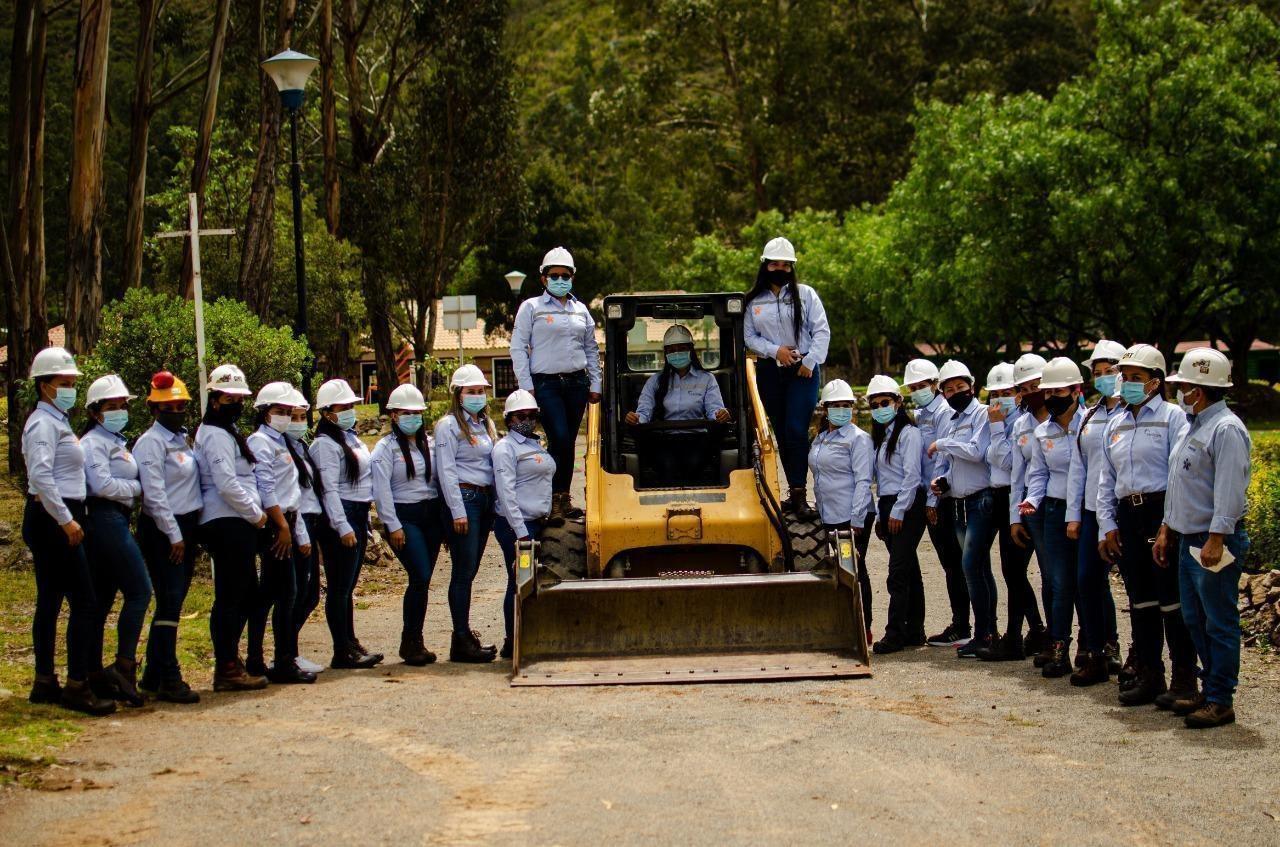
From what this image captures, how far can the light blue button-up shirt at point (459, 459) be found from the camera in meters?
11.7

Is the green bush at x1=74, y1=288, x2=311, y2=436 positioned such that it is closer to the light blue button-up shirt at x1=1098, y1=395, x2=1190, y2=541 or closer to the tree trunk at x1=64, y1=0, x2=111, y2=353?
the tree trunk at x1=64, y1=0, x2=111, y2=353

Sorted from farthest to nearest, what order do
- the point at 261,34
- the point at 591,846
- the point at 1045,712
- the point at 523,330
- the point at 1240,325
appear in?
the point at 1240,325 → the point at 261,34 → the point at 523,330 → the point at 1045,712 → the point at 591,846

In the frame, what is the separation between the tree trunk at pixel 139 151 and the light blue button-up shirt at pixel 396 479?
12.8m

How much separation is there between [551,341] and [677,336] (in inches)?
41.2

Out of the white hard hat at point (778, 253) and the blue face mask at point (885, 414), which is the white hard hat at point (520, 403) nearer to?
the white hard hat at point (778, 253)

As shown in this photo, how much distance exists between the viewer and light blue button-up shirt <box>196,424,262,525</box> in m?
10.3

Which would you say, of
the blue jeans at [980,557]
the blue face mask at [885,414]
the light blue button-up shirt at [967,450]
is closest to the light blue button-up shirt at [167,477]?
the blue face mask at [885,414]

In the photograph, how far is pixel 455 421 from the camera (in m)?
11.9

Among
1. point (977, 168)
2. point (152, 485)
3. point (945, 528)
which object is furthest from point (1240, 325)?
point (152, 485)

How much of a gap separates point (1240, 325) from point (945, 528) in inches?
1460

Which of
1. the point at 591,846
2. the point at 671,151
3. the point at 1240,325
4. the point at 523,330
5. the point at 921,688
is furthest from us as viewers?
the point at 671,151

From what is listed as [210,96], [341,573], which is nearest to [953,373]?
[341,573]

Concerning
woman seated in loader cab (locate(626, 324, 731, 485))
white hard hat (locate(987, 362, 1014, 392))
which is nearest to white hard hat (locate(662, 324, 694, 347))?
woman seated in loader cab (locate(626, 324, 731, 485))

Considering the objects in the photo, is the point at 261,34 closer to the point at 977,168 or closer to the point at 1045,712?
the point at 977,168
